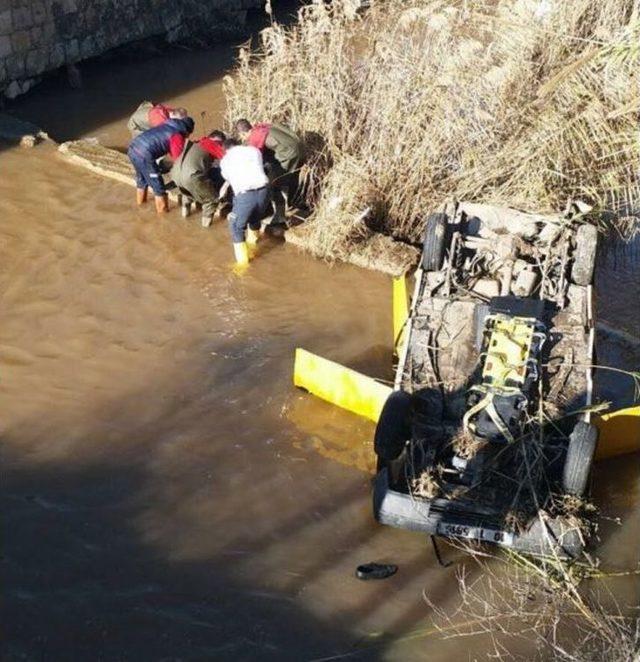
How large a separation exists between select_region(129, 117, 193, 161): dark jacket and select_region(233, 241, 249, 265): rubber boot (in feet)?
4.98

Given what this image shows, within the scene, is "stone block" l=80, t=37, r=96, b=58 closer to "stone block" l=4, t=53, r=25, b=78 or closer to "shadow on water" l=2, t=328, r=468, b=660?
"stone block" l=4, t=53, r=25, b=78

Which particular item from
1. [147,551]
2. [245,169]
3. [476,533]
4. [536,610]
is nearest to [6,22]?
[245,169]

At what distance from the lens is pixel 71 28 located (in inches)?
624

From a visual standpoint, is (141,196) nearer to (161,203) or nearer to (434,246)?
(161,203)

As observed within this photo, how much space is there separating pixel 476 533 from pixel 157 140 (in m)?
6.43

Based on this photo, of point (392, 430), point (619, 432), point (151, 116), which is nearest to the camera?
point (392, 430)

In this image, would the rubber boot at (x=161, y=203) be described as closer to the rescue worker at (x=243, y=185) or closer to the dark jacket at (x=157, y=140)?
the dark jacket at (x=157, y=140)

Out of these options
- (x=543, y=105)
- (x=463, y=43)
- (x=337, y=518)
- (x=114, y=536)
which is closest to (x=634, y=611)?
(x=337, y=518)

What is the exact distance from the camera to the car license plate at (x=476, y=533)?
6.68 metres

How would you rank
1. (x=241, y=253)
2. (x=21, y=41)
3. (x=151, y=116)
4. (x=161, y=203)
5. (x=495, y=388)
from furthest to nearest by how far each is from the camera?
(x=21, y=41) < (x=161, y=203) < (x=151, y=116) < (x=241, y=253) < (x=495, y=388)

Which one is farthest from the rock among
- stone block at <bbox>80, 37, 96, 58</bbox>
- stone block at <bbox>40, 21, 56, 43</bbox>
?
stone block at <bbox>80, 37, 96, 58</bbox>

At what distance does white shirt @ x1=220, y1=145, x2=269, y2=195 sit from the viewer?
34.1 ft

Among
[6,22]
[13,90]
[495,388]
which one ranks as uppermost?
[6,22]

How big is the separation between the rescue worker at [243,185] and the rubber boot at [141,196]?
1464mm
